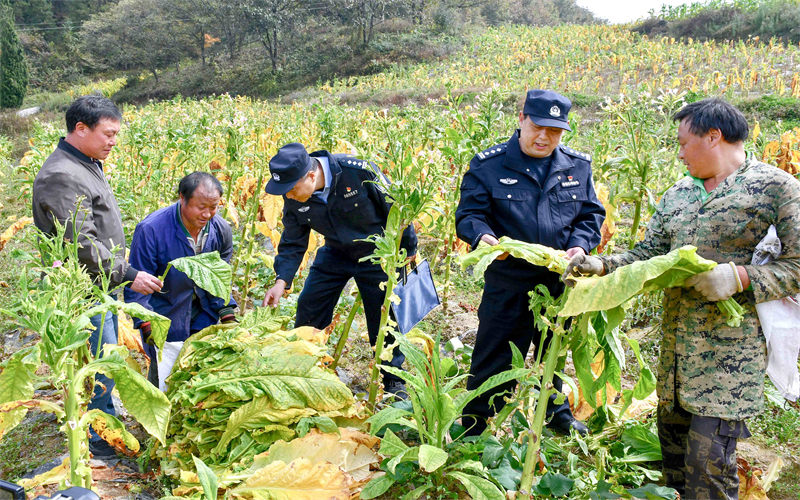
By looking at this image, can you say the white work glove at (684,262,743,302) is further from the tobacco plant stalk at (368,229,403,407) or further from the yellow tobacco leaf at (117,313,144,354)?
the yellow tobacco leaf at (117,313,144,354)

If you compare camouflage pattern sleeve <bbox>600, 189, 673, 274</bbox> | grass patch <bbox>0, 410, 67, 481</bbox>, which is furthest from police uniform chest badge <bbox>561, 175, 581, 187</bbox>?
grass patch <bbox>0, 410, 67, 481</bbox>

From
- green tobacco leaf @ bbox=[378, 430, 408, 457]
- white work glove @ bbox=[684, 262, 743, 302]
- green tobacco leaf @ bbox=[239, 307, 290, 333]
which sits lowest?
green tobacco leaf @ bbox=[378, 430, 408, 457]

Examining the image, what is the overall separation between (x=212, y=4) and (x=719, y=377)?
130 feet

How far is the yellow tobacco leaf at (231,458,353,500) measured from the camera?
2166mm

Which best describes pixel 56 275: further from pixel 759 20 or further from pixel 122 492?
pixel 759 20

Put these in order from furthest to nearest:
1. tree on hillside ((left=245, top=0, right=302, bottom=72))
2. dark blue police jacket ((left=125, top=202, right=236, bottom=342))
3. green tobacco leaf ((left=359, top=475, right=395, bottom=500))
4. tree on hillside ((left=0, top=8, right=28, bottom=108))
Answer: tree on hillside ((left=245, top=0, right=302, bottom=72)) → tree on hillside ((left=0, top=8, right=28, bottom=108)) → dark blue police jacket ((left=125, top=202, right=236, bottom=342)) → green tobacco leaf ((left=359, top=475, right=395, bottom=500))

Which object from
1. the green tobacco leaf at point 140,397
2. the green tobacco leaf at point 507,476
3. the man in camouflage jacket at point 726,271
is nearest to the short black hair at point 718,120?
the man in camouflage jacket at point 726,271

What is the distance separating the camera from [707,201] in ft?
7.21

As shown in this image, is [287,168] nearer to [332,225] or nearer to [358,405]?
[332,225]

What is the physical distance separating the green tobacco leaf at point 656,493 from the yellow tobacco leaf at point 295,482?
4.09ft

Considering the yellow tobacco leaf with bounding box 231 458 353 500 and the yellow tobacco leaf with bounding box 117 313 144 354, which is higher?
the yellow tobacco leaf with bounding box 117 313 144 354

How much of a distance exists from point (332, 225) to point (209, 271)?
0.99 meters

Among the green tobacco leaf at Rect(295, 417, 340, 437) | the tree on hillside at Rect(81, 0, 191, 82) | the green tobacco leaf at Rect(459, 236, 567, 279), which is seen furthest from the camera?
the tree on hillside at Rect(81, 0, 191, 82)

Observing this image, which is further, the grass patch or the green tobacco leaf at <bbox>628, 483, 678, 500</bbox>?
the grass patch
